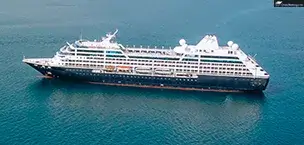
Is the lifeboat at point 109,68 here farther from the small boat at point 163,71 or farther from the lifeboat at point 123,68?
the small boat at point 163,71

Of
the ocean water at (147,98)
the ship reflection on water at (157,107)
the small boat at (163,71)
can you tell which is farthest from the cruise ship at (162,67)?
the ocean water at (147,98)

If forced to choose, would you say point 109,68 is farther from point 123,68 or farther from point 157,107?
point 157,107

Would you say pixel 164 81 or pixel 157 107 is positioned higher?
pixel 164 81

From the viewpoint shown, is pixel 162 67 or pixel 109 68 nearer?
pixel 162 67

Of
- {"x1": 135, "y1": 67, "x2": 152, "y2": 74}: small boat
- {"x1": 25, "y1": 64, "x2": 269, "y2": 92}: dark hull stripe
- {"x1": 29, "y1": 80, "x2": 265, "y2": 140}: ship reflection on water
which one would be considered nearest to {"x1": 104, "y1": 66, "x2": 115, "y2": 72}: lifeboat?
{"x1": 25, "y1": 64, "x2": 269, "y2": 92}: dark hull stripe

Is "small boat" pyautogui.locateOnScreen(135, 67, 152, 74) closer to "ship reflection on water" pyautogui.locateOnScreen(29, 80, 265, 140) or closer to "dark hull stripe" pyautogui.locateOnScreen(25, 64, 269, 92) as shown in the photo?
"dark hull stripe" pyautogui.locateOnScreen(25, 64, 269, 92)

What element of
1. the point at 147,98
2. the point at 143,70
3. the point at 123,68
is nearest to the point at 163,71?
the point at 143,70
